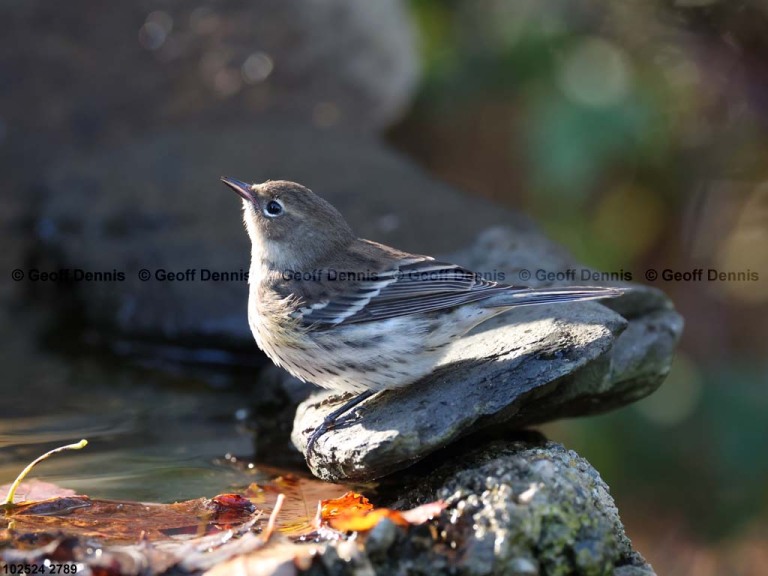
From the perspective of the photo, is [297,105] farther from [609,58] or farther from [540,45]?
[609,58]

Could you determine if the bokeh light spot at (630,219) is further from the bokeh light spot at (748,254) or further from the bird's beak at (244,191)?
the bird's beak at (244,191)

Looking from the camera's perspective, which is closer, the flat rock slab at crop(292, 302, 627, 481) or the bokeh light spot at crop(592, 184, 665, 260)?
the flat rock slab at crop(292, 302, 627, 481)

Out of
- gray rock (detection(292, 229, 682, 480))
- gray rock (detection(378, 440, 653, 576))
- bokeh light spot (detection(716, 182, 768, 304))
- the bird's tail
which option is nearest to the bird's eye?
gray rock (detection(292, 229, 682, 480))

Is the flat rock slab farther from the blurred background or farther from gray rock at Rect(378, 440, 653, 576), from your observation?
the blurred background

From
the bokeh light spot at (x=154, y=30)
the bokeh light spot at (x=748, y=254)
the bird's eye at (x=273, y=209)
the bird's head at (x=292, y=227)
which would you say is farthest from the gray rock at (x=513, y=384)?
the bokeh light spot at (x=154, y=30)

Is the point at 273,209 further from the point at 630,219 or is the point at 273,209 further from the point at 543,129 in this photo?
the point at 630,219

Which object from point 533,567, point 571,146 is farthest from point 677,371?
point 533,567
